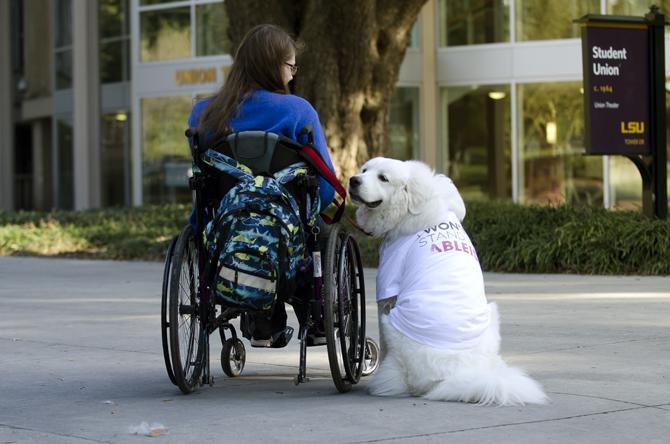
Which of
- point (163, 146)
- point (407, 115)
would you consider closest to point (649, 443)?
point (407, 115)

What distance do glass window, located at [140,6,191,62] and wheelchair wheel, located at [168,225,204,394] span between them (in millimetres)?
20361

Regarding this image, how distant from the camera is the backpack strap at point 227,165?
5.43 metres

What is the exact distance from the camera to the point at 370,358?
6.35 meters

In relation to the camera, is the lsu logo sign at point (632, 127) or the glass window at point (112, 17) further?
the glass window at point (112, 17)

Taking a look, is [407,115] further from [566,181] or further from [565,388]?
[565,388]

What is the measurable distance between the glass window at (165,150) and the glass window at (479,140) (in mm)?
5726

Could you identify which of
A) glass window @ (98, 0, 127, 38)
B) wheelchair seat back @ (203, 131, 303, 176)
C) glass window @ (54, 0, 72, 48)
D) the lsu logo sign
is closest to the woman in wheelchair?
wheelchair seat back @ (203, 131, 303, 176)

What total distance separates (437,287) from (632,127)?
8.37 m

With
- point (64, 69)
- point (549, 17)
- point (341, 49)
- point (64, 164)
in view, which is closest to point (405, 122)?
point (549, 17)

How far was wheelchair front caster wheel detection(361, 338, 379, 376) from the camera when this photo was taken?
6258 mm

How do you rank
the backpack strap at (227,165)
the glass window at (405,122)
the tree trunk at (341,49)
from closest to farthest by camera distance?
the backpack strap at (227,165) < the tree trunk at (341,49) < the glass window at (405,122)

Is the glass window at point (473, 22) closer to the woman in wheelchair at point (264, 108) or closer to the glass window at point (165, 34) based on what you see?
the glass window at point (165, 34)

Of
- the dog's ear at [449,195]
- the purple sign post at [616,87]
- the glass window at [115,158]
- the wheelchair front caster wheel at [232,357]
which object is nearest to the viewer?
the dog's ear at [449,195]

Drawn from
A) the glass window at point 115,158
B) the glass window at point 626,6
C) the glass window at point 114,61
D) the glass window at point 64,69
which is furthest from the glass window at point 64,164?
the glass window at point 626,6
